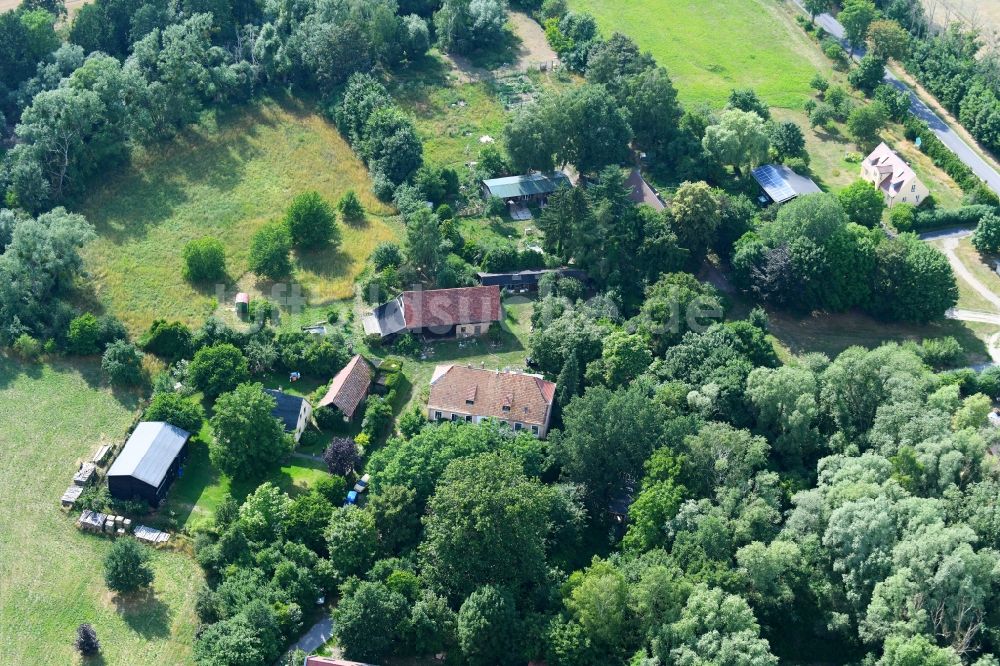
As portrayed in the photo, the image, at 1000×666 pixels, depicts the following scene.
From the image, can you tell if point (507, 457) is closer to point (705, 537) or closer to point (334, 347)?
point (705, 537)

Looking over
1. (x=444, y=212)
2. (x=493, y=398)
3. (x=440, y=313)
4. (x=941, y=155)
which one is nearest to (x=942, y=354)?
(x=941, y=155)

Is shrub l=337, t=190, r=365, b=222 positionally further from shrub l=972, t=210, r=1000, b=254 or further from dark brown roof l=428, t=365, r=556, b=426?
shrub l=972, t=210, r=1000, b=254

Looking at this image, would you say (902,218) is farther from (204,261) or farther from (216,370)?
(204,261)

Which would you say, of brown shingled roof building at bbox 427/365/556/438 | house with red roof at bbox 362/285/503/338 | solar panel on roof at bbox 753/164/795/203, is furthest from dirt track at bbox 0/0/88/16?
solar panel on roof at bbox 753/164/795/203

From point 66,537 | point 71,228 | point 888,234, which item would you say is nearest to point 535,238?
point 888,234

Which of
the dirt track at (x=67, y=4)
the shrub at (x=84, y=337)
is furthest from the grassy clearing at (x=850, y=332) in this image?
the dirt track at (x=67, y=4)
